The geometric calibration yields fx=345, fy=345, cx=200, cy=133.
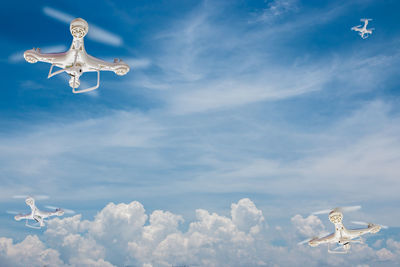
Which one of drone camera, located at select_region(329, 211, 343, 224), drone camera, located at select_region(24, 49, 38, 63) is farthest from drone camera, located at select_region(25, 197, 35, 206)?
drone camera, located at select_region(329, 211, 343, 224)

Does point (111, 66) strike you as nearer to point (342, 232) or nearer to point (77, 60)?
point (77, 60)

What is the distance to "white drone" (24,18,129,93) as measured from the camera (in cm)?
3804

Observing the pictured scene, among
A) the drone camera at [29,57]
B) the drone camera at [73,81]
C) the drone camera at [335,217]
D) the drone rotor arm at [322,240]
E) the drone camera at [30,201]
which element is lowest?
the drone rotor arm at [322,240]

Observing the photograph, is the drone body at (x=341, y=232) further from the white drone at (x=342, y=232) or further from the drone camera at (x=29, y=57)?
the drone camera at (x=29, y=57)

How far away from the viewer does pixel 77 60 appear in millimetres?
41156

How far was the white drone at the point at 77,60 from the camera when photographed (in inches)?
1498

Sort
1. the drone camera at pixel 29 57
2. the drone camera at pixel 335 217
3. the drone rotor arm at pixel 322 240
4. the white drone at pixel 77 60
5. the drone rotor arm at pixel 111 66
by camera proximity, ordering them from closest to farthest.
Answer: the white drone at pixel 77 60 < the drone camera at pixel 29 57 < the drone rotor arm at pixel 111 66 < the drone camera at pixel 335 217 < the drone rotor arm at pixel 322 240

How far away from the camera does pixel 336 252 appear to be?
5538 centimetres

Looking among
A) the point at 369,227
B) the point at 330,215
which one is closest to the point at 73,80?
the point at 330,215

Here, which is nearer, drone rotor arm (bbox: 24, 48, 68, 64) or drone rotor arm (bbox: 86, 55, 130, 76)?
drone rotor arm (bbox: 24, 48, 68, 64)

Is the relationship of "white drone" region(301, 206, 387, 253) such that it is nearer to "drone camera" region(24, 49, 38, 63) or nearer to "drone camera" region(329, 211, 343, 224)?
"drone camera" region(329, 211, 343, 224)

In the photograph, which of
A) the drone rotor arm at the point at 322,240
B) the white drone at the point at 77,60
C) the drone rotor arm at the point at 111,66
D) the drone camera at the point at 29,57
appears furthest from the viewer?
the drone rotor arm at the point at 322,240

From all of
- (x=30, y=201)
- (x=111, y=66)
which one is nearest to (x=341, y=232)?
(x=111, y=66)

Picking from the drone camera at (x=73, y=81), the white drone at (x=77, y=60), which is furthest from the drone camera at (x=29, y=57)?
the drone camera at (x=73, y=81)
